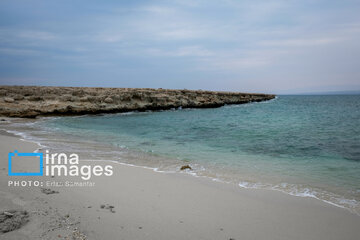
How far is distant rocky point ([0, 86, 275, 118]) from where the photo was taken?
22.7 m

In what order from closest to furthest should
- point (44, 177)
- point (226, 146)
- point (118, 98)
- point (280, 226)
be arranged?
point (280, 226), point (44, 177), point (226, 146), point (118, 98)

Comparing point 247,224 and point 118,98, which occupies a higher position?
point 118,98

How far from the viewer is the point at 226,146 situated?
988 cm

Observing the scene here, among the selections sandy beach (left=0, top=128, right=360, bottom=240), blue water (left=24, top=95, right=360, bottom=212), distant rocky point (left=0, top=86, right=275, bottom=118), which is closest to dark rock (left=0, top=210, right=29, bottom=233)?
sandy beach (left=0, top=128, right=360, bottom=240)

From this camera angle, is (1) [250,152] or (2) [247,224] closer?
(2) [247,224]

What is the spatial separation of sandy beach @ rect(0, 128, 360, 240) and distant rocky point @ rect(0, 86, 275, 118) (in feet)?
67.8

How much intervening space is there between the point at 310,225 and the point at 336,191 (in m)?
2.04

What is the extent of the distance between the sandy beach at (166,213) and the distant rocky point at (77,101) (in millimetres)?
20663

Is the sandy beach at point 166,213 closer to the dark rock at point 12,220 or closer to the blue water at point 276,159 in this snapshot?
the dark rock at point 12,220

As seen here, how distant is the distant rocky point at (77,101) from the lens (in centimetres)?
2266

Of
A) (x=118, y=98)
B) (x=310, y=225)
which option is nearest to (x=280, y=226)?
(x=310, y=225)

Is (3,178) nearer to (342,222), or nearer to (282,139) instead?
(342,222)

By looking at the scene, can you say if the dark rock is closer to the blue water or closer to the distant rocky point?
the blue water

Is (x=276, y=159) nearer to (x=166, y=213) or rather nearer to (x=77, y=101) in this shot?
(x=166, y=213)
